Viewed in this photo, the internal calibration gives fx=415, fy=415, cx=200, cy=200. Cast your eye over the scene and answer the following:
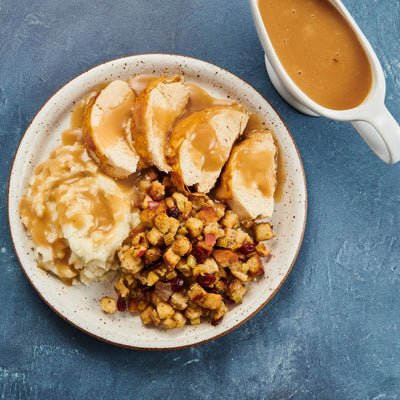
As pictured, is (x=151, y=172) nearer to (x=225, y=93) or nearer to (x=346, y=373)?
(x=225, y=93)

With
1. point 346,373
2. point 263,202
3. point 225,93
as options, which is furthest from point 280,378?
point 225,93

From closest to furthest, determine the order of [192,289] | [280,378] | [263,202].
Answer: [192,289] < [263,202] < [280,378]

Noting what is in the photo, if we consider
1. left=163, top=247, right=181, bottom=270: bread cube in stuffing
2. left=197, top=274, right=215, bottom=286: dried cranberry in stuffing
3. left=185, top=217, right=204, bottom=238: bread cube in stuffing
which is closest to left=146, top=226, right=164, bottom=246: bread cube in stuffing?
left=163, top=247, right=181, bottom=270: bread cube in stuffing

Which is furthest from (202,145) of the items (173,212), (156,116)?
(173,212)

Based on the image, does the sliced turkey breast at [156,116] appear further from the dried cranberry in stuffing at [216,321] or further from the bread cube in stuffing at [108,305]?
the dried cranberry in stuffing at [216,321]

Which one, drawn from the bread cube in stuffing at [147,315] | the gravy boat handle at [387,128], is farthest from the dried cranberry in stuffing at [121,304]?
the gravy boat handle at [387,128]

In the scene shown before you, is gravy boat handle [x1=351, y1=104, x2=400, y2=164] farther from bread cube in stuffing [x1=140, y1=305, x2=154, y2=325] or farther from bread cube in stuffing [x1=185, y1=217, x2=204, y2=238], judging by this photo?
bread cube in stuffing [x1=140, y1=305, x2=154, y2=325]
